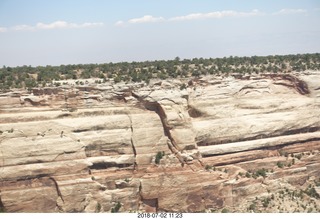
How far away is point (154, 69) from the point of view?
29.5 meters

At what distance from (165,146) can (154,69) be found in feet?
20.3

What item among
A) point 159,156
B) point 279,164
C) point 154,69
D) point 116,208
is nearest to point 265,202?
point 279,164

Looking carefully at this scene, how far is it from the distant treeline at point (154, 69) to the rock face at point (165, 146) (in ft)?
4.62

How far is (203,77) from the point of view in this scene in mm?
27922

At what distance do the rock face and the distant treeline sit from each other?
1.41m

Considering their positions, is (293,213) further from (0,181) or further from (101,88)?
(0,181)

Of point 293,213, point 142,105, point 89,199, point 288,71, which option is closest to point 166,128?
point 142,105

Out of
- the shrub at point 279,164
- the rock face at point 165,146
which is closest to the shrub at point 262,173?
the rock face at point 165,146

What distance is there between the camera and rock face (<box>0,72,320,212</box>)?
23125 millimetres

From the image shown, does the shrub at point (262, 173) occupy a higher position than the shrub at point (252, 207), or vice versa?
the shrub at point (262, 173)

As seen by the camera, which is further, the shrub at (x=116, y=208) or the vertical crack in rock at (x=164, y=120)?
the vertical crack in rock at (x=164, y=120)

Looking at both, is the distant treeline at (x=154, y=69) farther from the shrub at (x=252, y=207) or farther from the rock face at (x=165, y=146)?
the shrub at (x=252, y=207)

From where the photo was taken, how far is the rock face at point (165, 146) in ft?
75.9

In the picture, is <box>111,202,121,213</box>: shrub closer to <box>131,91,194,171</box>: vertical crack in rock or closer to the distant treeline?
<box>131,91,194,171</box>: vertical crack in rock
